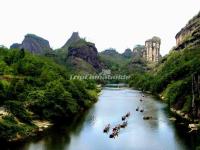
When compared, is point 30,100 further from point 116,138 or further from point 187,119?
point 187,119

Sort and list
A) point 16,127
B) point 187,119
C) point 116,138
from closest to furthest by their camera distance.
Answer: point 16,127
point 116,138
point 187,119

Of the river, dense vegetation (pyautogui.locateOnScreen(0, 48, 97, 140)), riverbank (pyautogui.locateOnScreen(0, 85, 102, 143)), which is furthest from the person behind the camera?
dense vegetation (pyautogui.locateOnScreen(0, 48, 97, 140))

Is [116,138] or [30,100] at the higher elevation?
[30,100]

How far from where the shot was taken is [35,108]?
107 m

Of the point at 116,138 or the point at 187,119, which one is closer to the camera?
the point at 116,138

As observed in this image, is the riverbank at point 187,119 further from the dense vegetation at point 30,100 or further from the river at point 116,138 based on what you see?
the dense vegetation at point 30,100

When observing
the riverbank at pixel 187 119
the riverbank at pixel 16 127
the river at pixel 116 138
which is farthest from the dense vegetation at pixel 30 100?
the riverbank at pixel 187 119

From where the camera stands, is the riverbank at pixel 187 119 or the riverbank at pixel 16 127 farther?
the riverbank at pixel 187 119

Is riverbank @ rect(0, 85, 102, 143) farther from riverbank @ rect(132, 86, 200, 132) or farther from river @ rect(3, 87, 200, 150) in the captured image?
riverbank @ rect(132, 86, 200, 132)

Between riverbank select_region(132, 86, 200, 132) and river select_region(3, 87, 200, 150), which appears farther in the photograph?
riverbank select_region(132, 86, 200, 132)

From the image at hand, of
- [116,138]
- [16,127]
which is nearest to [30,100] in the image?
[16,127]

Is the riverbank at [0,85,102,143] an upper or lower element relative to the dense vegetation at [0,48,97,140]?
lower

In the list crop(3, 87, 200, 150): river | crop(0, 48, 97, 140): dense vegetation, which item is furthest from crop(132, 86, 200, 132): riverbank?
crop(0, 48, 97, 140): dense vegetation

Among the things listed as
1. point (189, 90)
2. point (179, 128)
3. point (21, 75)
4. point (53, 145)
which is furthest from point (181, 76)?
point (53, 145)
